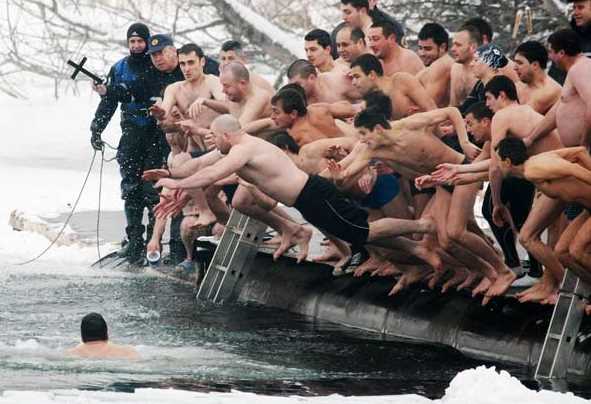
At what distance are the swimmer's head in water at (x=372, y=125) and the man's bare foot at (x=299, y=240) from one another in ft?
7.05

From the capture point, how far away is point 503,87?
13.1 metres

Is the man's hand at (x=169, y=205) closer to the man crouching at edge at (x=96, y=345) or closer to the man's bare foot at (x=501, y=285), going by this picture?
the man crouching at edge at (x=96, y=345)

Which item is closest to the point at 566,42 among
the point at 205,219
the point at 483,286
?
the point at 483,286

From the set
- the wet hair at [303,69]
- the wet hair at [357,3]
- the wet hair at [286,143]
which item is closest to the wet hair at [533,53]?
the wet hair at [286,143]

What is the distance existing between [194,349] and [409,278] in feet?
6.87

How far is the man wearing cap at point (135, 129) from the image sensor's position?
58.7 feet

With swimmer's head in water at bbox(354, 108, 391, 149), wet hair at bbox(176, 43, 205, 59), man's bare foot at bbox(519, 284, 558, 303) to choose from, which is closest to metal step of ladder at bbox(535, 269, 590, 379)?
man's bare foot at bbox(519, 284, 558, 303)

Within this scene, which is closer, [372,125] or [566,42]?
[566,42]

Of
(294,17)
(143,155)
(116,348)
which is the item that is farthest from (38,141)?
(116,348)

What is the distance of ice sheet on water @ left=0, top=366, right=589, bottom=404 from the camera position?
34.2 feet

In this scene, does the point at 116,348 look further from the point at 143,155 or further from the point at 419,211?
the point at 143,155

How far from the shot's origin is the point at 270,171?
14.4 metres

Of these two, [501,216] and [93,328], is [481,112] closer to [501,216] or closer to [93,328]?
[501,216]

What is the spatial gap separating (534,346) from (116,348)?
9.35 feet
